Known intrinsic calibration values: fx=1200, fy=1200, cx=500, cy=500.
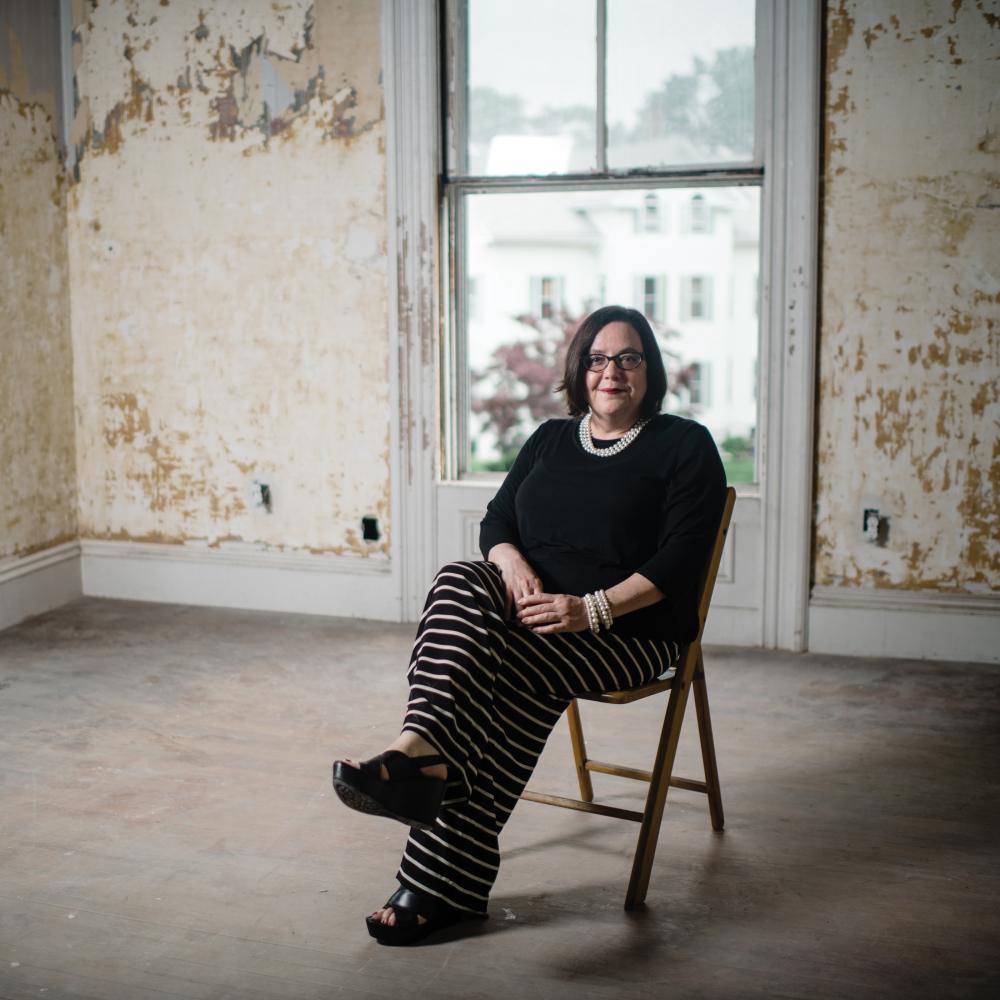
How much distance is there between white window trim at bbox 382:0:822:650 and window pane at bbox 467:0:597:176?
0.17 meters

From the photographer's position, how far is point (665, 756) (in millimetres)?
2514

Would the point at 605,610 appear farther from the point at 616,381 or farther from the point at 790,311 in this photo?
the point at 790,311

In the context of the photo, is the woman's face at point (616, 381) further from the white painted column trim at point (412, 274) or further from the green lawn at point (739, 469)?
the green lawn at point (739, 469)

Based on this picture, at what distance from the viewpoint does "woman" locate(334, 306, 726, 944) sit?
7.57 ft

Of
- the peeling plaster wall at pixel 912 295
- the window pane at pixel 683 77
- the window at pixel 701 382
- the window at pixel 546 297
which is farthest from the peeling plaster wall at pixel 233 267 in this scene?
the peeling plaster wall at pixel 912 295

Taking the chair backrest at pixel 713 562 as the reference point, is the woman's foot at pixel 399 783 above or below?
below

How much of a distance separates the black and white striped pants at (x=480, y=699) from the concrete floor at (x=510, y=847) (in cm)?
15

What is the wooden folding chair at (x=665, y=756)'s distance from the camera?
2.47m

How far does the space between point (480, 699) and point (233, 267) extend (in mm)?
2970

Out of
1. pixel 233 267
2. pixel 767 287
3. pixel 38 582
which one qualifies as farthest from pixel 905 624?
pixel 38 582

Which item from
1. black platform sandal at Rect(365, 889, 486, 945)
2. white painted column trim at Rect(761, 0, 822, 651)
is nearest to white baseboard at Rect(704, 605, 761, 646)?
white painted column trim at Rect(761, 0, 822, 651)

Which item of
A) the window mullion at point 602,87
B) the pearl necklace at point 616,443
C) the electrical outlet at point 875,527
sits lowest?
the electrical outlet at point 875,527

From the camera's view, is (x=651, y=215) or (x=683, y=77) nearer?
(x=683, y=77)

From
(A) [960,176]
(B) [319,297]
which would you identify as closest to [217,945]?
(B) [319,297]
